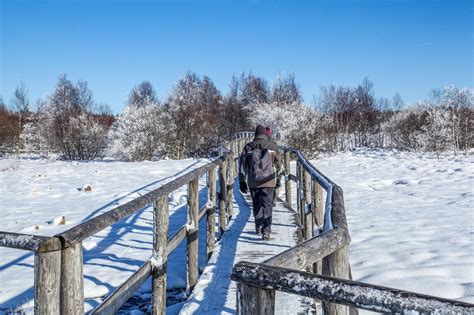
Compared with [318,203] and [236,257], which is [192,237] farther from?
[318,203]

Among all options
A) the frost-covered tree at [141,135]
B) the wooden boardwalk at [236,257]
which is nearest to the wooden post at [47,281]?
the wooden boardwalk at [236,257]

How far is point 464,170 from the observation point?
14812 mm

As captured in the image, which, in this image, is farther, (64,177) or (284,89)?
(284,89)

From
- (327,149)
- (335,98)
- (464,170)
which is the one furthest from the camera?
(335,98)

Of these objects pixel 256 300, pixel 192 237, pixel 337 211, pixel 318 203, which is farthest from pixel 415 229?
pixel 256 300

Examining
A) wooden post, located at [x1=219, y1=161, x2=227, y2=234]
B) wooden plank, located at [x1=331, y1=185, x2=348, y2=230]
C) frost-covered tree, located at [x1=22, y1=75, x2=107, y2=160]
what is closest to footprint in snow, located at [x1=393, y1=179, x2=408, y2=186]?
wooden post, located at [x1=219, y1=161, x2=227, y2=234]

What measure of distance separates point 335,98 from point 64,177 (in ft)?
115

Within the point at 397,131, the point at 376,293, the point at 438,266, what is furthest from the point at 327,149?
the point at 376,293

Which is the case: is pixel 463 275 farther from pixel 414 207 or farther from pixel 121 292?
pixel 414 207

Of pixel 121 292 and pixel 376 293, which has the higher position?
pixel 376 293

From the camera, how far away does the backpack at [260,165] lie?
607 centimetres

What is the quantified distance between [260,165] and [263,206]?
588 mm

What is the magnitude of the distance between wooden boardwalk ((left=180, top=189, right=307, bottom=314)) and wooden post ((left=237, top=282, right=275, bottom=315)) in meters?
2.27

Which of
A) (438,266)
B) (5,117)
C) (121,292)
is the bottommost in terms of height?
(438,266)
